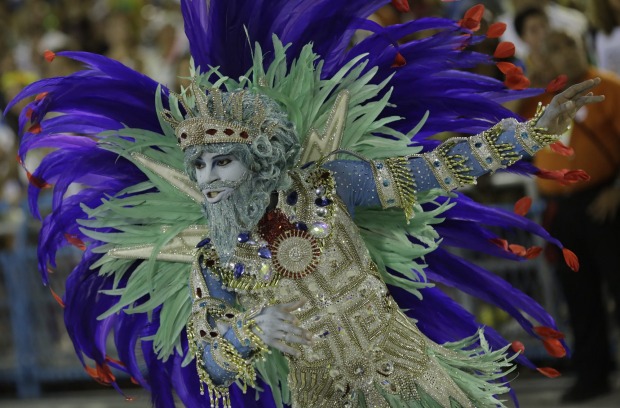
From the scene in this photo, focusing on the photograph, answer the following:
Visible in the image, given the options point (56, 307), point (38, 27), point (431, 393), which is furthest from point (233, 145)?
point (38, 27)

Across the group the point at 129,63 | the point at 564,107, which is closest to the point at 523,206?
the point at 564,107

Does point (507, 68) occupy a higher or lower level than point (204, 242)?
higher

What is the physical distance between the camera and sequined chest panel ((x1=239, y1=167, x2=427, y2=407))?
131 inches

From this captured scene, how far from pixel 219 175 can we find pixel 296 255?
1.11 ft

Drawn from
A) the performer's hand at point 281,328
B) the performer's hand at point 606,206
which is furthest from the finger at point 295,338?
the performer's hand at point 606,206

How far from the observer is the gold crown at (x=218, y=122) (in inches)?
126

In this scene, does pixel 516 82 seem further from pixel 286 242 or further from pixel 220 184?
pixel 220 184

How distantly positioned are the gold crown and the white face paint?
0.16ft

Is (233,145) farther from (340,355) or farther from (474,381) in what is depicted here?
(474,381)

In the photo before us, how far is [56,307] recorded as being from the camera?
7332 mm

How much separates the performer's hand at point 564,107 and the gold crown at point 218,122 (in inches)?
30.9

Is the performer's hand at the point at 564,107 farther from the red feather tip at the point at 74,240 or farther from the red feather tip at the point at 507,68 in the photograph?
the red feather tip at the point at 74,240

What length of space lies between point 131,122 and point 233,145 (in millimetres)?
618

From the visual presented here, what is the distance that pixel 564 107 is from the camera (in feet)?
10.5
